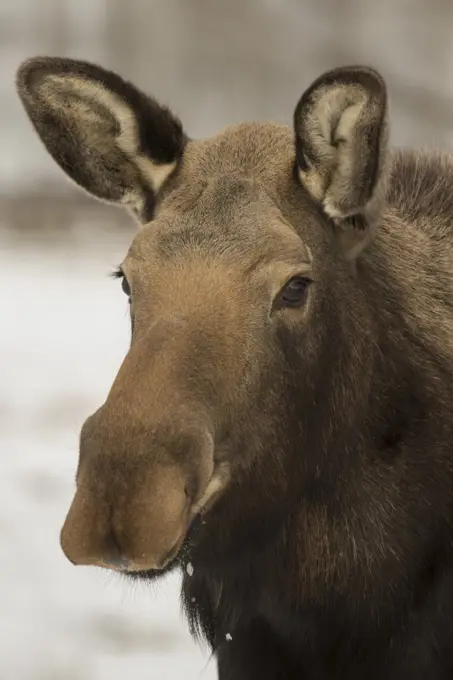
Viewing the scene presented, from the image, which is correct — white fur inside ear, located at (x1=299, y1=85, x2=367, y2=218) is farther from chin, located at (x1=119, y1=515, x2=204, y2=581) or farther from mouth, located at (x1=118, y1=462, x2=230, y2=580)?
chin, located at (x1=119, y1=515, x2=204, y2=581)

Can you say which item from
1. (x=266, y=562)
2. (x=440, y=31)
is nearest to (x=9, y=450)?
(x=266, y=562)

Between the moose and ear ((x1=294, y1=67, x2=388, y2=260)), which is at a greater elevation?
ear ((x1=294, y1=67, x2=388, y2=260))

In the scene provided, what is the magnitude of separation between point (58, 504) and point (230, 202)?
3.81 meters

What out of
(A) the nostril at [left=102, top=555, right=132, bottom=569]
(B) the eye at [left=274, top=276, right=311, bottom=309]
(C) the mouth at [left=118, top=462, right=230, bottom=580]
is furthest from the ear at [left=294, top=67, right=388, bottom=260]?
(A) the nostril at [left=102, top=555, right=132, bottom=569]

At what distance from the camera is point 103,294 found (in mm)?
10727

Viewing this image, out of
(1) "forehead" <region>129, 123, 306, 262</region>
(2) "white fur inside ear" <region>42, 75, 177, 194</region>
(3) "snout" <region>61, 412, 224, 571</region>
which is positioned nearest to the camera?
(3) "snout" <region>61, 412, 224, 571</region>

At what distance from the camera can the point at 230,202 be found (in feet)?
10.7

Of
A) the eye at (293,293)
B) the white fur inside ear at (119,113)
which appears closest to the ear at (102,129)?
the white fur inside ear at (119,113)

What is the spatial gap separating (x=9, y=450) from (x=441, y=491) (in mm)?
4375

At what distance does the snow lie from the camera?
17.6ft

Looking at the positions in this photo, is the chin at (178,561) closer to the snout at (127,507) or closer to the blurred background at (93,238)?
the snout at (127,507)

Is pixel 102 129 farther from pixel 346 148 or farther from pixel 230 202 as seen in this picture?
pixel 346 148

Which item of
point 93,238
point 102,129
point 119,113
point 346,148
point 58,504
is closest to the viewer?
point 346,148

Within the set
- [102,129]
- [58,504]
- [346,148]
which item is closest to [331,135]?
[346,148]
